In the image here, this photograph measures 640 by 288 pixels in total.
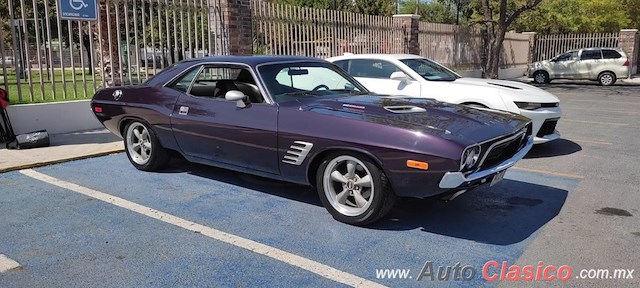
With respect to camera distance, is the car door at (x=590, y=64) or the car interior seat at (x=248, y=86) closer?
the car interior seat at (x=248, y=86)

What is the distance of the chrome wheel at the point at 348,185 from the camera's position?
4277 mm

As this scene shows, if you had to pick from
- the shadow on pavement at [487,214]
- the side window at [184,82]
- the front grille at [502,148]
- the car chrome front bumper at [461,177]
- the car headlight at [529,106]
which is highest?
the side window at [184,82]

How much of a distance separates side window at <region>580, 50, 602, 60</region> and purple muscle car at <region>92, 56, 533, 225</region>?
1918 cm

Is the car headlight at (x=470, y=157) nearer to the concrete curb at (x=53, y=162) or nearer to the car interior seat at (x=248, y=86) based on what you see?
the car interior seat at (x=248, y=86)

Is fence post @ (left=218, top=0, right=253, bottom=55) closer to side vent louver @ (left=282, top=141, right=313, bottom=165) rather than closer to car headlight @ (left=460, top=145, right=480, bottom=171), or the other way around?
side vent louver @ (left=282, top=141, right=313, bottom=165)

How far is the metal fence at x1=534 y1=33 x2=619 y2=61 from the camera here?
26062mm

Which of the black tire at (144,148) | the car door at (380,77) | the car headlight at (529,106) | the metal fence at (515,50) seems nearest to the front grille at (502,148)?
the car headlight at (529,106)

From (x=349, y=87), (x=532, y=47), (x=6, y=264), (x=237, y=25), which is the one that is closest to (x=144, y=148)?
(x=349, y=87)

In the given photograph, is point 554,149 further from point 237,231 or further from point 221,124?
point 237,231

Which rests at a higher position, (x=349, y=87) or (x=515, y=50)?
(x=515, y=50)

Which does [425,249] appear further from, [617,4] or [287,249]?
[617,4]

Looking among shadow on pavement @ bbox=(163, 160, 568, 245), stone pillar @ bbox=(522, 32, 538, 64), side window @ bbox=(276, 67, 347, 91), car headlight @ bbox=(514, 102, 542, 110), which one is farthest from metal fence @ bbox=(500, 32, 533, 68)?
side window @ bbox=(276, 67, 347, 91)

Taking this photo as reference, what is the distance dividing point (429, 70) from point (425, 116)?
437 cm

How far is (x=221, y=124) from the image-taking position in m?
5.06
